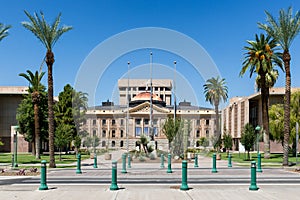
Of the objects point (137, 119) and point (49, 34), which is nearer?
point (49, 34)

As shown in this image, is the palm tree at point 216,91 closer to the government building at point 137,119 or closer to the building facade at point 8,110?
the government building at point 137,119

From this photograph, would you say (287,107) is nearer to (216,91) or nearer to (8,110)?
(216,91)

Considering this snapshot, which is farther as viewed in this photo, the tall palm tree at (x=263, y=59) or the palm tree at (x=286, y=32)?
the tall palm tree at (x=263, y=59)

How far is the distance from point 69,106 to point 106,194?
173 ft

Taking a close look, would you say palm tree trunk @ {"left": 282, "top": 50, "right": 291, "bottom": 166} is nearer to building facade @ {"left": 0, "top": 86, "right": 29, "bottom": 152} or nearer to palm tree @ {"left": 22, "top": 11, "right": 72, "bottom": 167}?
palm tree @ {"left": 22, "top": 11, "right": 72, "bottom": 167}

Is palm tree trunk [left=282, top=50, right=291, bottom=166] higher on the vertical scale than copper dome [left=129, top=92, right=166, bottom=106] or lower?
lower

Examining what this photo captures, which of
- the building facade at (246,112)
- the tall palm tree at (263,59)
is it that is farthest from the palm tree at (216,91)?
the tall palm tree at (263,59)

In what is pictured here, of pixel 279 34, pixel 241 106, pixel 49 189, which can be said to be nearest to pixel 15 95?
pixel 241 106

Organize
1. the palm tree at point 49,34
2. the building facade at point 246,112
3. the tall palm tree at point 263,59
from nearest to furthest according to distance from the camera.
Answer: the palm tree at point 49,34, the tall palm tree at point 263,59, the building facade at point 246,112

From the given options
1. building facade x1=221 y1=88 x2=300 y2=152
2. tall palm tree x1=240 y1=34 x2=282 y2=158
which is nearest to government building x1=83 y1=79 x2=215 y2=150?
building facade x1=221 y1=88 x2=300 y2=152

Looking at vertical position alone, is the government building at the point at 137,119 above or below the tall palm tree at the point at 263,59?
below

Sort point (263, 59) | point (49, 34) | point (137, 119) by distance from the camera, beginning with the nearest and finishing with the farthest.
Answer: point (49, 34) < point (263, 59) < point (137, 119)

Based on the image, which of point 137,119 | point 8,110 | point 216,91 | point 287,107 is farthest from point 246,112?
point 287,107

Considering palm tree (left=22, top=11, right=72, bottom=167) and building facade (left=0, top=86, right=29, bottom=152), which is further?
building facade (left=0, top=86, right=29, bottom=152)
